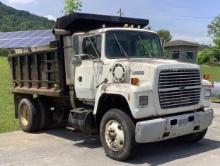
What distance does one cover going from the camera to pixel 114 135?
8.38 meters

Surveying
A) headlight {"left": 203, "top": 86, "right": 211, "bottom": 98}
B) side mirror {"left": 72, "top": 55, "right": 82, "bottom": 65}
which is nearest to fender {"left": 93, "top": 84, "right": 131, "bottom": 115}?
side mirror {"left": 72, "top": 55, "right": 82, "bottom": 65}

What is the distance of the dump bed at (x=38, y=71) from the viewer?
10.0 metres

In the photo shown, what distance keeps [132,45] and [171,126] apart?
2153 mm

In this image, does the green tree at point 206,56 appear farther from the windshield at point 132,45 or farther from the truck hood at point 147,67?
the truck hood at point 147,67

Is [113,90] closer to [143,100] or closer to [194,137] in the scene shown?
[143,100]

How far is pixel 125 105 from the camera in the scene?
8.55 metres

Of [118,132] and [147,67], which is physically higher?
[147,67]

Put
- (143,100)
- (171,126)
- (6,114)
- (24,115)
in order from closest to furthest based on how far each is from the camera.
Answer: (143,100) → (171,126) → (24,115) → (6,114)

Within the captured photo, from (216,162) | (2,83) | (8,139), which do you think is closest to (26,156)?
(8,139)

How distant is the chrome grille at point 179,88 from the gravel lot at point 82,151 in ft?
3.35

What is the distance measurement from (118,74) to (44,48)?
2708 mm

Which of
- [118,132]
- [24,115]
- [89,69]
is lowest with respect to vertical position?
[24,115]

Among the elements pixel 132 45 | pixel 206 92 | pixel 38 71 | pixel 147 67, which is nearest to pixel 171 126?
pixel 147 67

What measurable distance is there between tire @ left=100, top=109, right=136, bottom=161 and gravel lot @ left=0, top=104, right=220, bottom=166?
0.17 meters
